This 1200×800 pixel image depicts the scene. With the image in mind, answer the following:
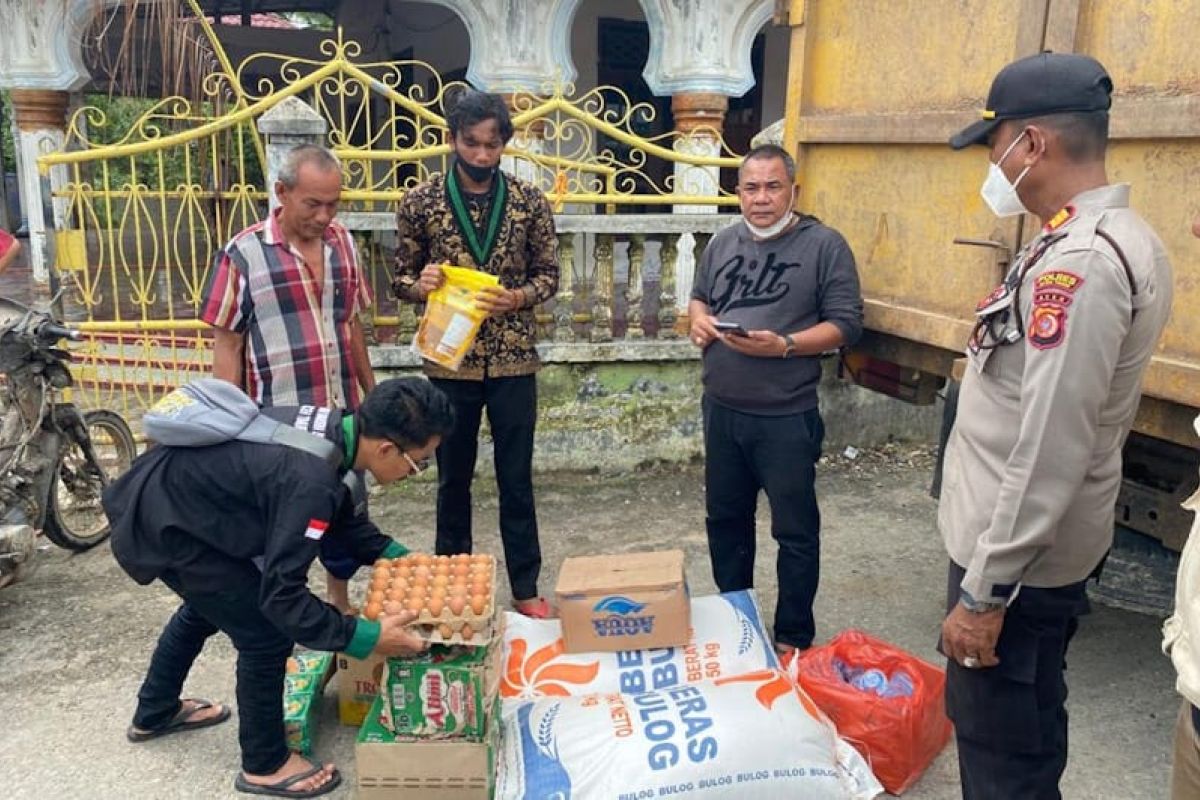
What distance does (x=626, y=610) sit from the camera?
288 cm

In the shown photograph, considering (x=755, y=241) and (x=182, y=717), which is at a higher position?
(x=755, y=241)

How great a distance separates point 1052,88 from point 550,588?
2.84 metres

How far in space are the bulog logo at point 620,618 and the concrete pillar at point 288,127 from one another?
2.81 meters

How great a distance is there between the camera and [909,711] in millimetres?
2662

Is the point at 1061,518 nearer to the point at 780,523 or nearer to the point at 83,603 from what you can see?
the point at 780,523

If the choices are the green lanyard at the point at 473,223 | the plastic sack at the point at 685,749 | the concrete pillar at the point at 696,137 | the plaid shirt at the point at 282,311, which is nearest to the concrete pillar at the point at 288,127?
the green lanyard at the point at 473,223

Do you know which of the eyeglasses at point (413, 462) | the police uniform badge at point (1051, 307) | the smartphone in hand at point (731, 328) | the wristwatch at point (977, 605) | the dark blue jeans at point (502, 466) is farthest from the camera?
the dark blue jeans at point (502, 466)

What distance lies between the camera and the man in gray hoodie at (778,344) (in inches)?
120

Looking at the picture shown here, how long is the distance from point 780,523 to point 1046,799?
4.21ft

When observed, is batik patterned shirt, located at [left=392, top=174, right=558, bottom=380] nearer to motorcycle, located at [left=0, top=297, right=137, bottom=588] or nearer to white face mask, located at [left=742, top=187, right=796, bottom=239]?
white face mask, located at [left=742, top=187, right=796, bottom=239]

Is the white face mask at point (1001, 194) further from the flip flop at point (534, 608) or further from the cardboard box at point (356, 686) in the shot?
the flip flop at point (534, 608)

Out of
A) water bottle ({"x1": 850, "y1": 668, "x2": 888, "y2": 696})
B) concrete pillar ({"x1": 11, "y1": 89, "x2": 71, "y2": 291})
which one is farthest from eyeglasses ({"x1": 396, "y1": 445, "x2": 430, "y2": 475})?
concrete pillar ({"x1": 11, "y1": 89, "x2": 71, "y2": 291})

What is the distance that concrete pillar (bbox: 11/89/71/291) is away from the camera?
801 cm

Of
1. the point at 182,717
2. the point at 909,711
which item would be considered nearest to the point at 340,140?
the point at 182,717
